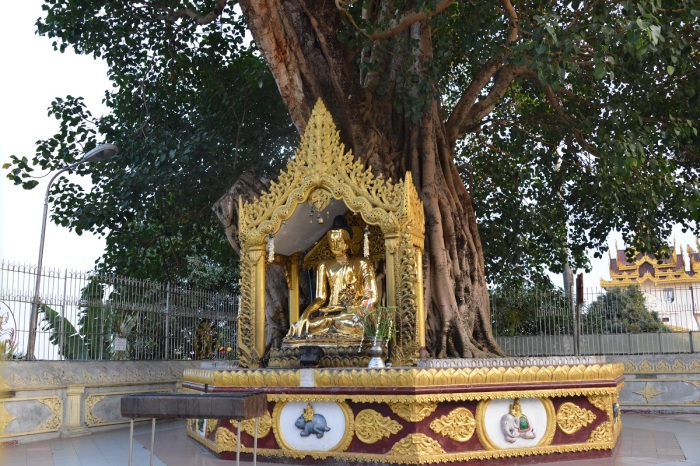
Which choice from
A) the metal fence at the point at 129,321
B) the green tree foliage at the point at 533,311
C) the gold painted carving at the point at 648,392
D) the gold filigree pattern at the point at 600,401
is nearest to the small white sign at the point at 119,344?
the metal fence at the point at 129,321

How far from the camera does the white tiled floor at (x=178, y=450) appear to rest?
688 centimetres

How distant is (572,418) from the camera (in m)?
6.96

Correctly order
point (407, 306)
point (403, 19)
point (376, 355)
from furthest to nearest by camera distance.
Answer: point (403, 19) < point (407, 306) < point (376, 355)

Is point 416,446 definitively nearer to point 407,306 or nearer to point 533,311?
point 407,306

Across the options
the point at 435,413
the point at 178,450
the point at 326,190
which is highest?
the point at 326,190

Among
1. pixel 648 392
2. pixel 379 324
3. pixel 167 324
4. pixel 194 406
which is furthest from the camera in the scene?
pixel 648 392

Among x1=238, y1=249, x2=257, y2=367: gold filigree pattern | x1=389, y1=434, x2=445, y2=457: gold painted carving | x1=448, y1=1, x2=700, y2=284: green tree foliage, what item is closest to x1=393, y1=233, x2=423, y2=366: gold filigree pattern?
x1=389, y1=434, x2=445, y2=457: gold painted carving

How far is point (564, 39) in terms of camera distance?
7.39 metres

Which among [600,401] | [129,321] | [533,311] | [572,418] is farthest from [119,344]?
[533,311]

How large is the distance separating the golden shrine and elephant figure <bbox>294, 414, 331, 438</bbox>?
0.04 feet

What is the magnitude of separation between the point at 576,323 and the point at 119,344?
8.23 meters

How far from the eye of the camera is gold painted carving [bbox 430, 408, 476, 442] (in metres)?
6.44

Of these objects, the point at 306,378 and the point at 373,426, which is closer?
the point at 373,426

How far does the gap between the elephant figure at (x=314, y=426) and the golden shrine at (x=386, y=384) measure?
11 millimetres
